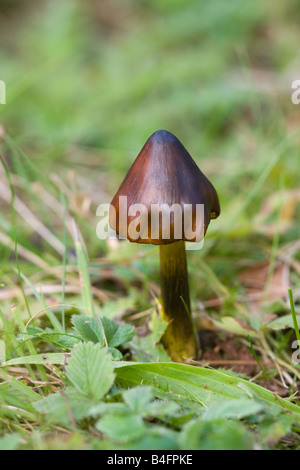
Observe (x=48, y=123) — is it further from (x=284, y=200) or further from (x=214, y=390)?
(x=214, y=390)

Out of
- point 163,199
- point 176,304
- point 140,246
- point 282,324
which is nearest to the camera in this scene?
point 163,199

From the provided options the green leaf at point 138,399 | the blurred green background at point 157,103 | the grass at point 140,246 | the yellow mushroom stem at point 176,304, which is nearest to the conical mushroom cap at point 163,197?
the yellow mushroom stem at point 176,304

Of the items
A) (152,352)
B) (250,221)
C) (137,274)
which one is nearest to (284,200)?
(250,221)

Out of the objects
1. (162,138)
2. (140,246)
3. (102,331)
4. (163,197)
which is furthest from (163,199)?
(140,246)

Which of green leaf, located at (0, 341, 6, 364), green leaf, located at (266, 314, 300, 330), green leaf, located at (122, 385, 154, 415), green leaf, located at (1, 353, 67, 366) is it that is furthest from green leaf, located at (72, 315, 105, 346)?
green leaf, located at (266, 314, 300, 330)

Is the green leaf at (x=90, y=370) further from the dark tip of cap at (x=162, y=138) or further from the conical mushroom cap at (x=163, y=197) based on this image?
the dark tip of cap at (x=162, y=138)

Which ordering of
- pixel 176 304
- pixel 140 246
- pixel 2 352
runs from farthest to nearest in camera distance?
pixel 140 246 → pixel 176 304 → pixel 2 352

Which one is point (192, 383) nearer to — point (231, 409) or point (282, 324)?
point (231, 409)
